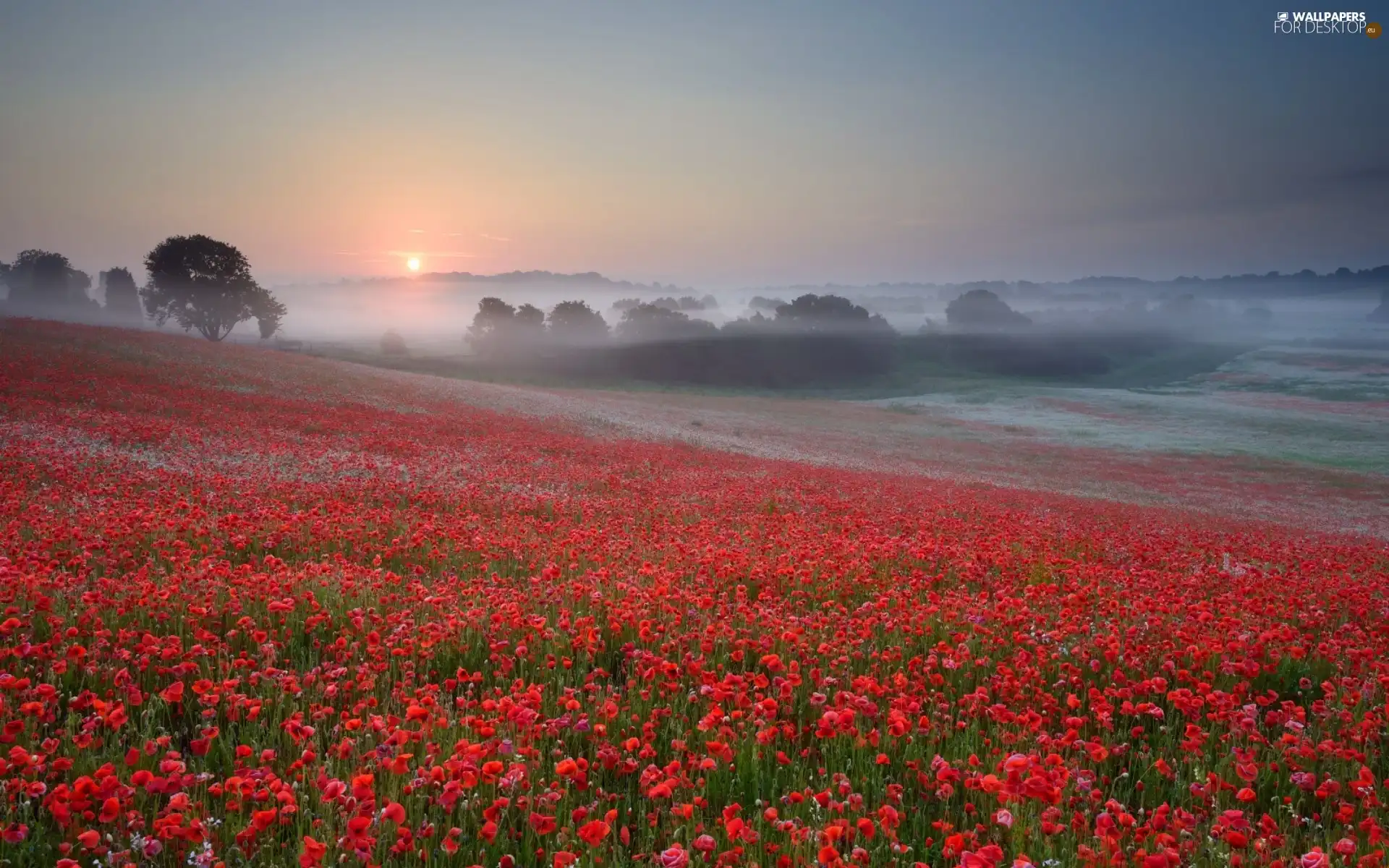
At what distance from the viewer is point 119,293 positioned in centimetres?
13362

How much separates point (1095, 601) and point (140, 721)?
27.8 ft

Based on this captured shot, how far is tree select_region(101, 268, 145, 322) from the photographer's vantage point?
13238cm

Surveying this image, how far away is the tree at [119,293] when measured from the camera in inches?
5212

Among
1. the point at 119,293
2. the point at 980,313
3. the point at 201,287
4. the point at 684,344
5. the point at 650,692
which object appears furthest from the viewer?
the point at 980,313

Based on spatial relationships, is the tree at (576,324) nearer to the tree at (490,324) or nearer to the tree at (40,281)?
the tree at (490,324)

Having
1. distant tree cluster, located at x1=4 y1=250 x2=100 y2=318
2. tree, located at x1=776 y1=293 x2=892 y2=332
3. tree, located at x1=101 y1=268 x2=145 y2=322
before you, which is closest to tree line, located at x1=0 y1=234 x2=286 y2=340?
distant tree cluster, located at x1=4 y1=250 x2=100 y2=318

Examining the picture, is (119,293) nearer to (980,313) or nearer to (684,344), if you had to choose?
(684,344)

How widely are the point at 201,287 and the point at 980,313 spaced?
161494 millimetres

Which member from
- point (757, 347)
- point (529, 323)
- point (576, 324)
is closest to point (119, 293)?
point (529, 323)

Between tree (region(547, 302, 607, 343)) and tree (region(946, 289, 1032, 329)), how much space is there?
97197mm

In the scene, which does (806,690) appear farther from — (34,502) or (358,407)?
(358,407)

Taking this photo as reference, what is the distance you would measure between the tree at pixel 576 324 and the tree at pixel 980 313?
9720cm

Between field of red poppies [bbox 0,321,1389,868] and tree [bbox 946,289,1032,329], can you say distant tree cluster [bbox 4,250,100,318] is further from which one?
tree [bbox 946,289,1032,329]

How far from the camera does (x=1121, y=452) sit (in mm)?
50594
